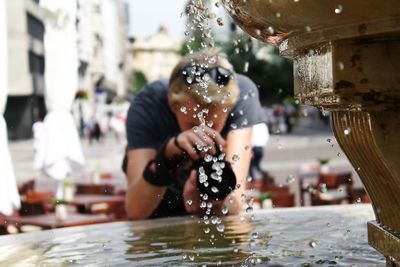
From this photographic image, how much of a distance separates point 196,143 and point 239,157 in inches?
19.1

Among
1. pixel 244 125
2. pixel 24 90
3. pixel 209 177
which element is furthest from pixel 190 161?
pixel 24 90

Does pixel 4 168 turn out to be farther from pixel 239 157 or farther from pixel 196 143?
pixel 196 143

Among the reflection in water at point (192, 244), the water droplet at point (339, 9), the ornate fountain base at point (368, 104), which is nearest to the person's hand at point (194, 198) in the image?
the reflection in water at point (192, 244)

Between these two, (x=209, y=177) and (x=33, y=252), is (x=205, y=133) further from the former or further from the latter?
(x=33, y=252)

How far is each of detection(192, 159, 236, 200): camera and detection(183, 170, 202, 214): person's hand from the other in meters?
0.19

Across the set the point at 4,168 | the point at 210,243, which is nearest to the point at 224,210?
the point at 210,243

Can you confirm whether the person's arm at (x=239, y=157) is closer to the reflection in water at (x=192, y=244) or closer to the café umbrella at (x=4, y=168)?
the reflection in water at (x=192, y=244)

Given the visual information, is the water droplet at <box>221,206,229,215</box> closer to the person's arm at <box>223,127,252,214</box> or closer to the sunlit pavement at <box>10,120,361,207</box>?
the person's arm at <box>223,127,252,214</box>

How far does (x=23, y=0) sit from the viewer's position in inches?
1336

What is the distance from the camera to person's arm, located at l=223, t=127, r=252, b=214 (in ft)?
10.4

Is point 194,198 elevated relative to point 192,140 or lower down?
lower down

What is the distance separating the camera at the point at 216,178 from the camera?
2.72 m

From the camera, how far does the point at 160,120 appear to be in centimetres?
333

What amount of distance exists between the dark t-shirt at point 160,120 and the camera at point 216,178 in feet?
1.50
